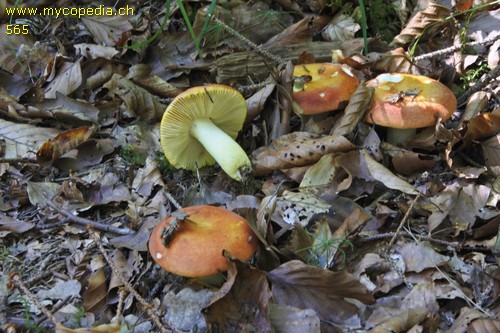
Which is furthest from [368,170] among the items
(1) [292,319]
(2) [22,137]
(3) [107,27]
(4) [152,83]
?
(3) [107,27]

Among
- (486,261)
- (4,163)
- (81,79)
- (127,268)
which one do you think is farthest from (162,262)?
(81,79)

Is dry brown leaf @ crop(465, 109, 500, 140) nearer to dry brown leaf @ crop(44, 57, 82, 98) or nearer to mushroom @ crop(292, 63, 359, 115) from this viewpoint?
mushroom @ crop(292, 63, 359, 115)

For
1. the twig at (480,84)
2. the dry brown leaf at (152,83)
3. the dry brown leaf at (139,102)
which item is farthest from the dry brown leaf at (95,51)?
the twig at (480,84)

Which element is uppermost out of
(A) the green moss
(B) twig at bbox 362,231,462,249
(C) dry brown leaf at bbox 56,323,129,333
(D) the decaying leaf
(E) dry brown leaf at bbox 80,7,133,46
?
(E) dry brown leaf at bbox 80,7,133,46

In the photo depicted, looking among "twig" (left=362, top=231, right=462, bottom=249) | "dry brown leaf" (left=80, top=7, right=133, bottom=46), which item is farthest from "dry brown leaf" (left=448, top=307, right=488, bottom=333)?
"dry brown leaf" (left=80, top=7, right=133, bottom=46)

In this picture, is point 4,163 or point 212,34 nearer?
point 4,163

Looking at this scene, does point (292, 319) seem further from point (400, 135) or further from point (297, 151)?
point (400, 135)

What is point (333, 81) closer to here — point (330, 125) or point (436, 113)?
point (330, 125)
